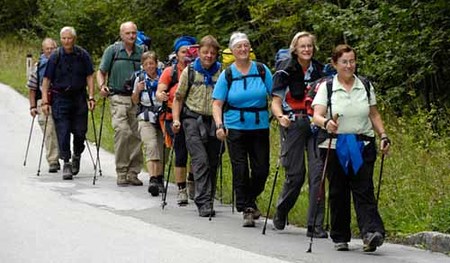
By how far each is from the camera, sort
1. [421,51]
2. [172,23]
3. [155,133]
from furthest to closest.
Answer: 1. [172,23]
2. [421,51]
3. [155,133]

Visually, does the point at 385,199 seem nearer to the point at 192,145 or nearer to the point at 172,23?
the point at 192,145

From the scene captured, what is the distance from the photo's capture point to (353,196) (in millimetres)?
9031

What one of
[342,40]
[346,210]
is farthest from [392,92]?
[346,210]

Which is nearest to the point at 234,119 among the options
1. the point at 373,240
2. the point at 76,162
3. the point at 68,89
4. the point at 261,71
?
the point at 261,71

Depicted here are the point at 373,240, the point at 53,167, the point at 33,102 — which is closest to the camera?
the point at 373,240

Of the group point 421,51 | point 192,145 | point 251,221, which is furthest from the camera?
point 421,51

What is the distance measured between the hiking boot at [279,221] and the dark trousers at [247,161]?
1.61 feet

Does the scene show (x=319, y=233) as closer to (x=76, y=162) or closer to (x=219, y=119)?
(x=219, y=119)

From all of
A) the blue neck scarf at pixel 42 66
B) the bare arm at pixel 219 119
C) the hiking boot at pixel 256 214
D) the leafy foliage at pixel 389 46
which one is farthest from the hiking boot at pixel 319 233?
the blue neck scarf at pixel 42 66

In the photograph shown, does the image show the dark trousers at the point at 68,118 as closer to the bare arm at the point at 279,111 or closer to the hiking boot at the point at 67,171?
the hiking boot at the point at 67,171

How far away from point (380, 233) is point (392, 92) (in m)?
8.80

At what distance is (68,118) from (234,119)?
15.5 feet

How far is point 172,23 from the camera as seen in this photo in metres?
27.5

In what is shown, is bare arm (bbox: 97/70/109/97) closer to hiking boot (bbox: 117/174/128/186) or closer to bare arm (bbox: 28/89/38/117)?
hiking boot (bbox: 117/174/128/186)
